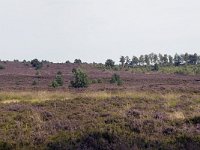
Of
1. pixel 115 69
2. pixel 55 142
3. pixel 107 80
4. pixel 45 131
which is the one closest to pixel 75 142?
pixel 55 142

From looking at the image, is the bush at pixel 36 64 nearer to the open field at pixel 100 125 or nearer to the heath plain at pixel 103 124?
the heath plain at pixel 103 124

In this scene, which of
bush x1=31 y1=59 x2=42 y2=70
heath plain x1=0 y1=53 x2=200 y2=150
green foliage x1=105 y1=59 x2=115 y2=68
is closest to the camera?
heath plain x1=0 y1=53 x2=200 y2=150

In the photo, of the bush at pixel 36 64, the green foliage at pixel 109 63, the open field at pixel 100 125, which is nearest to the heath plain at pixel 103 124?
the open field at pixel 100 125

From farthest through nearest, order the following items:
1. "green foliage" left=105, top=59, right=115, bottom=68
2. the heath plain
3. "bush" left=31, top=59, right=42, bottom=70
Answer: "green foliage" left=105, top=59, right=115, bottom=68 < "bush" left=31, top=59, right=42, bottom=70 < the heath plain

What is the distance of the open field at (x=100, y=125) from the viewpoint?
14.2 meters

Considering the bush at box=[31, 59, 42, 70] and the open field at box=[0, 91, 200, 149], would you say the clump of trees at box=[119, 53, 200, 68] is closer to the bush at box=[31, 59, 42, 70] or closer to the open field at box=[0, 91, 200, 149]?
the bush at box=[31, 59, 42, 70]

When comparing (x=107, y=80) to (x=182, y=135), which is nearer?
(x=182, y=135)

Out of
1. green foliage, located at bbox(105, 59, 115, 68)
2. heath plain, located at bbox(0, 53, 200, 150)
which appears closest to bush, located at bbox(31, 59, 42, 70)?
green foliage, located at bbox(105, 59, 115, 68)

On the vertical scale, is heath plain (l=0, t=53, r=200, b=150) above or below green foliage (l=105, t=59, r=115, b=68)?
below

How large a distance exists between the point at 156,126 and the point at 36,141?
3.93m

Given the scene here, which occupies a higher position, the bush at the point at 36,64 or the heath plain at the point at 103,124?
the bush at the point at 36,64

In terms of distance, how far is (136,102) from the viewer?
2103 centimetres

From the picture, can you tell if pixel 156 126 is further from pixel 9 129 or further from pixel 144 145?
pixel 9 129

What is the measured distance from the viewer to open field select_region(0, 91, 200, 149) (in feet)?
46.4
